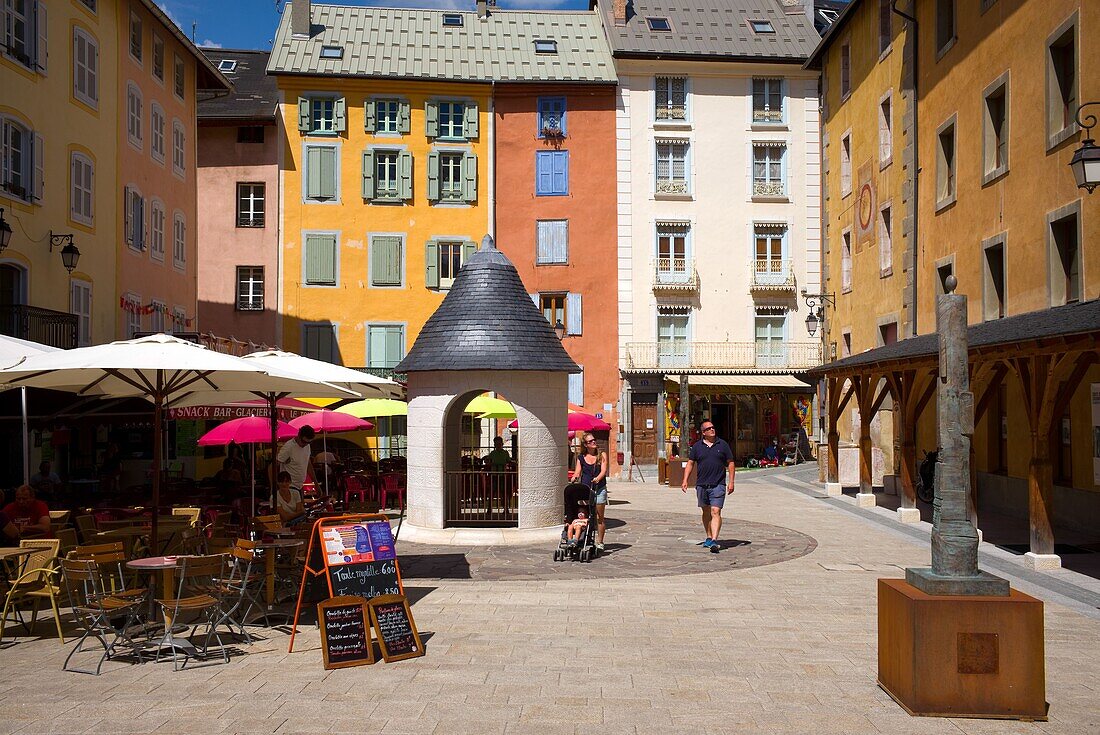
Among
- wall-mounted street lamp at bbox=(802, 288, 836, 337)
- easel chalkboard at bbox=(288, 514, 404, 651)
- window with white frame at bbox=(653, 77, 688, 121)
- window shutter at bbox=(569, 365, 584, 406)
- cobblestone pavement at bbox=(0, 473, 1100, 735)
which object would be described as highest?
window with white frame at bbox=(653, 77, 688, 121)

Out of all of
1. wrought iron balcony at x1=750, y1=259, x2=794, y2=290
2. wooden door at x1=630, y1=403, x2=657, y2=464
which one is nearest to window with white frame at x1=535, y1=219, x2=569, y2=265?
wooden door at x1=630, y1=403, x2=657, y2=464

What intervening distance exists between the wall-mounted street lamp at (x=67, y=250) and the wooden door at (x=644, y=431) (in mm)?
19801

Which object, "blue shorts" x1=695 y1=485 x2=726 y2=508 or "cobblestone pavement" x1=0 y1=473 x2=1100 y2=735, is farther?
"blue shorts" x1=695 y1=485 x2=726 y2=508

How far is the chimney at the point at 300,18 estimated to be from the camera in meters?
36.0

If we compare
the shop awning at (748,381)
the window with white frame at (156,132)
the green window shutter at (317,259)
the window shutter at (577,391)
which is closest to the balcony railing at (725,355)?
the shop awning at (748,381)

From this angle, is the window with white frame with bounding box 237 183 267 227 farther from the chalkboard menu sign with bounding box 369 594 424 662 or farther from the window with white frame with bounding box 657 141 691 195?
the chalkboard menu sign with bounding box 369 594 424 662

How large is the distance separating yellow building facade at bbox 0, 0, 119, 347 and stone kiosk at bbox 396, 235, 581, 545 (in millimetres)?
8740

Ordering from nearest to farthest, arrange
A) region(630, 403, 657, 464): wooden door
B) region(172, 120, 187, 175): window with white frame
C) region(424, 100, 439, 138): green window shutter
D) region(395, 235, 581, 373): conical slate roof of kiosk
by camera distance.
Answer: region(395, 235, 581, 373): conical slate roof of kiosk < region(172, 120, 187, 175): window with white frame < region(424, 100, 439, 138): green window shutter < region(630, 403, 657, 464): wooden door

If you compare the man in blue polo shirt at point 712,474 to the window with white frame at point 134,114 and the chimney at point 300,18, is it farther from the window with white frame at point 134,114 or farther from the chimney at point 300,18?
the chimney at point 300,18

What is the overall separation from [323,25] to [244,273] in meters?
9.88

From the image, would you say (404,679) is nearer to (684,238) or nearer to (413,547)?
(413,547)

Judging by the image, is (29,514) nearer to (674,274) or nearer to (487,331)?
(487,331)

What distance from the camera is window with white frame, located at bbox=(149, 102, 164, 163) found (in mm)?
26391

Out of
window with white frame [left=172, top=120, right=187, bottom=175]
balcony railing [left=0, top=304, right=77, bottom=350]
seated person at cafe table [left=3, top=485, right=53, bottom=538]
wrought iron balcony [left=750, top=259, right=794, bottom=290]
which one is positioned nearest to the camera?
seated person at cafe table [left=3, top=485, right=53, bottom=538]
